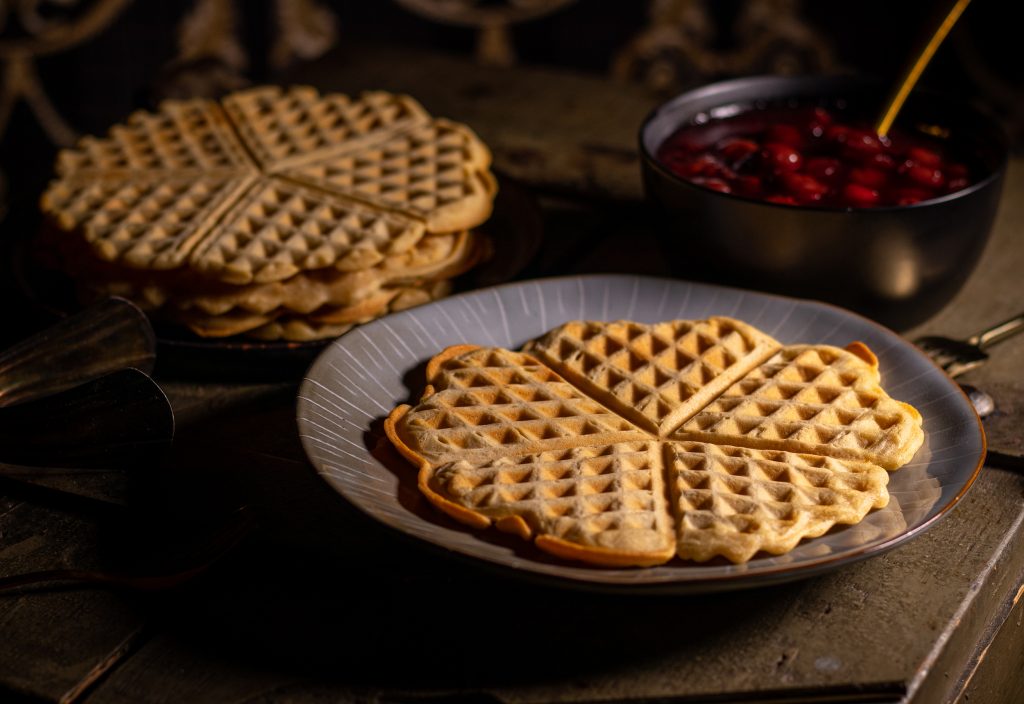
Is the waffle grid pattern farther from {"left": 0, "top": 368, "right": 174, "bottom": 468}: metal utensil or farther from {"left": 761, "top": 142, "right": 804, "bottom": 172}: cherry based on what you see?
{"left": 761, "top": 142, "right": 804, "bottom": 172}: cherry

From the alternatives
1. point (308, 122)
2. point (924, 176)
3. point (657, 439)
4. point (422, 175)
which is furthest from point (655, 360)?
point (308, 122)

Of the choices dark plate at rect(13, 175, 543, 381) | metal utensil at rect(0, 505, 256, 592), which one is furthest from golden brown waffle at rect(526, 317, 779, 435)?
metal utensil at rect(0, 505, 256, 592)

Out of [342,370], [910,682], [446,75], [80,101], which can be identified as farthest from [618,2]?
[910,682]

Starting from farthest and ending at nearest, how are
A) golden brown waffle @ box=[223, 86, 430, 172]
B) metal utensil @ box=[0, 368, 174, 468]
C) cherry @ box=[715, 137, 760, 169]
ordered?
golden brown waffle @ box=[223, 86, 430, 172]
cherry @ box=[715, 137, 760, 169]
metal utensil @ box=[0, 368, 174, 468]

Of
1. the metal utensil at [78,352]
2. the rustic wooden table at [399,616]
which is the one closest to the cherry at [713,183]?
the rustic wooden table at [399,616]

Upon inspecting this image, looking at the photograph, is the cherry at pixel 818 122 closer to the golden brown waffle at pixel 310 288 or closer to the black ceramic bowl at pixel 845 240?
the black ceramic bowl at pixel 845 240

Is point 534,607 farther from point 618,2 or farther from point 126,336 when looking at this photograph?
point 618,2

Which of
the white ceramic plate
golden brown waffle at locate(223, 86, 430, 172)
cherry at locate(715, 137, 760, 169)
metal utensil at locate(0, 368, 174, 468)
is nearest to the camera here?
the white ceramic plate
